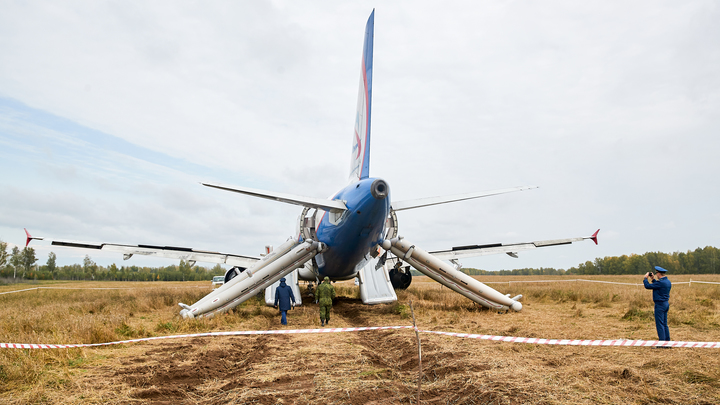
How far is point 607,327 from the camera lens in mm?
10164

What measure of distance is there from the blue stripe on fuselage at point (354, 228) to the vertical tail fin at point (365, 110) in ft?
4.68

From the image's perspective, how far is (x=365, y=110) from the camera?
12789 mm

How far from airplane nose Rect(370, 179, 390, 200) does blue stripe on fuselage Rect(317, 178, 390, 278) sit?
13 cm

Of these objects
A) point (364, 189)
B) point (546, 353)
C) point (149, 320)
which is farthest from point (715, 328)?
point (149, 320)

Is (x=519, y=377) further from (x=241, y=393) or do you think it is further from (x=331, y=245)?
(x=331, y=245)

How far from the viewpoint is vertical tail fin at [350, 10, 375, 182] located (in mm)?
12383

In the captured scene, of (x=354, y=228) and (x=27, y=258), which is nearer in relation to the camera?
(x=354, y=228)

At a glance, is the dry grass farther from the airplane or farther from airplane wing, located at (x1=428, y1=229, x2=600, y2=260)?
airplane wing, located at (x1=428, y1=229, x2=600, y2=260)

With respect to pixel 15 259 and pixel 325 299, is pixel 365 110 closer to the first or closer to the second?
pixel 325 299

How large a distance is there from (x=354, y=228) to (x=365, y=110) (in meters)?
4.17

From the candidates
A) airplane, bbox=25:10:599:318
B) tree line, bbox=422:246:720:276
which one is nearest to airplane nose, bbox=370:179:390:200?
airplane, bbox=25:10:599:318

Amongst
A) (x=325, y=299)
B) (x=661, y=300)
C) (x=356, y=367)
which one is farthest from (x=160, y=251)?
(x=661, y=300)

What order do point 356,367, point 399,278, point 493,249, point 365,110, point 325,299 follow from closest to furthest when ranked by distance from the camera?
point 356,367 < point 325,299 < point 365,110 < point 493,249 < point 399,278

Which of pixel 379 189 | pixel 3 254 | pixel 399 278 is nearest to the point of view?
pixel 379 189
